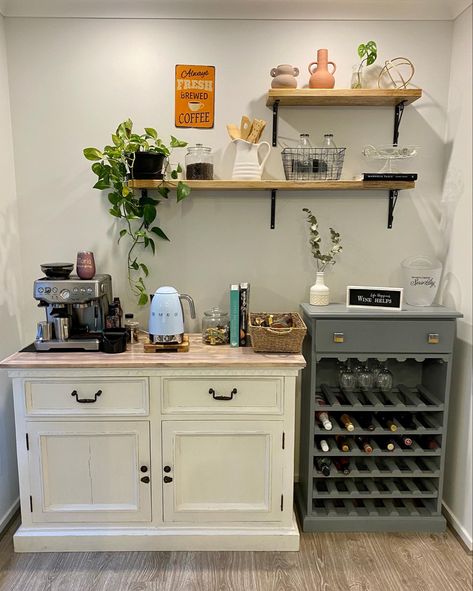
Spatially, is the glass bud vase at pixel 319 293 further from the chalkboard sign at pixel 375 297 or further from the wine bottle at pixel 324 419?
the wine bottle at pixel 324 419

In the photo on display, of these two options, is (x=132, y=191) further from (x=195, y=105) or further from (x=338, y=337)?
(x=338, y=337)

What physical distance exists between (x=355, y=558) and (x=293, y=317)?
1108mm

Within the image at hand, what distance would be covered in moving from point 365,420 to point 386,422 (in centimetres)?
10

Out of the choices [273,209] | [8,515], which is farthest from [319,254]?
[8,515]

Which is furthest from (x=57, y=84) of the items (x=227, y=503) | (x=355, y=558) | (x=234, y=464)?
(x=355, y=558)

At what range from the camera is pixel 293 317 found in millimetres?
2209

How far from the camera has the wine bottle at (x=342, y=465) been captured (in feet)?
7.15

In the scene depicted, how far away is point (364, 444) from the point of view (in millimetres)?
2182

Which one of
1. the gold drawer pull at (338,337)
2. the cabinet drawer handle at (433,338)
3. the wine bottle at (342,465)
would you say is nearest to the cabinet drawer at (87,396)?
the gold drawer pull at (338,337)

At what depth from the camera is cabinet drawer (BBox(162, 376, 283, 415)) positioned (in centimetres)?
195

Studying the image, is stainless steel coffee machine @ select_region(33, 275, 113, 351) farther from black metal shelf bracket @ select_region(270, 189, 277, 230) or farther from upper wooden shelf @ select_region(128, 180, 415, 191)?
black metal shelf bracket @ select_region(270, 189, 277, 230)

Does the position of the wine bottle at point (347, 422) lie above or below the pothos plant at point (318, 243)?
below

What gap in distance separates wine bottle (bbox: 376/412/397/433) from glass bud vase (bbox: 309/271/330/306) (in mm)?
624

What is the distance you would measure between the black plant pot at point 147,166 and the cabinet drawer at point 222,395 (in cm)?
94
